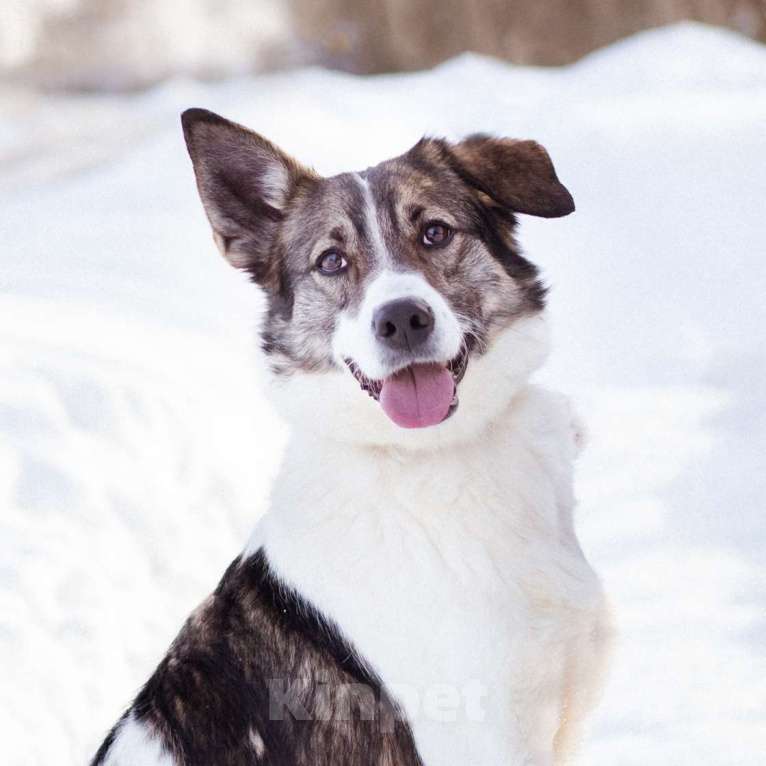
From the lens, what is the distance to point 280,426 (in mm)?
4742

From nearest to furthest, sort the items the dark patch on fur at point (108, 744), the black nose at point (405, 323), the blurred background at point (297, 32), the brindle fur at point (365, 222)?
the black nose at point (405, 323)
the dark patch on fur at point (108, 744)
the brindle fur at point (365, 222)
the blurred background at point (297, 32)

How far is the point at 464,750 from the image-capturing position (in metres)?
2.26

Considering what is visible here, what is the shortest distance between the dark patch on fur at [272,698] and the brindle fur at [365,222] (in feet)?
1.79

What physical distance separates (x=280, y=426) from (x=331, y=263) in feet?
7.18

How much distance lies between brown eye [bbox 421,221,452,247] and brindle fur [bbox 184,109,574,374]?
0.04 feet

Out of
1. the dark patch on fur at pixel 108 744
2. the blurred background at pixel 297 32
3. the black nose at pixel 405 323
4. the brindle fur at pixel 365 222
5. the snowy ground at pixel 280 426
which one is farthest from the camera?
the blurred background at pixel 297 32

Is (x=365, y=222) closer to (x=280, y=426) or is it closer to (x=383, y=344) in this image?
(x=383, y=344)

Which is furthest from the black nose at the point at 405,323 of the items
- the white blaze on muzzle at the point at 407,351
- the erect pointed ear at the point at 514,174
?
the erect pointed ear at the point at 514,174

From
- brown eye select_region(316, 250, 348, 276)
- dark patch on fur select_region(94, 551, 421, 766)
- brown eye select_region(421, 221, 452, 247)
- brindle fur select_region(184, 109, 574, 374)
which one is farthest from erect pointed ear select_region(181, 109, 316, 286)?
dark patch on fur select_region(94, 551, 421, 766)

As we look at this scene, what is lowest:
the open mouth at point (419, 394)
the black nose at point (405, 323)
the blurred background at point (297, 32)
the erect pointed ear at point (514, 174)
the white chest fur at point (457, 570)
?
the blurred background at point (297, 32)

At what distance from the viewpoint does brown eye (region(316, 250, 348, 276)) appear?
260 centimetres

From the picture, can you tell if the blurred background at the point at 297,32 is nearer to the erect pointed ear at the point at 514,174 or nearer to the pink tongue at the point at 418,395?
the erect pointed ear at the point at 514,174

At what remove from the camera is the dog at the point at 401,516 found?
2.30 meters

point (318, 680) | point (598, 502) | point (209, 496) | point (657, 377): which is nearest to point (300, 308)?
point (318, 680)
